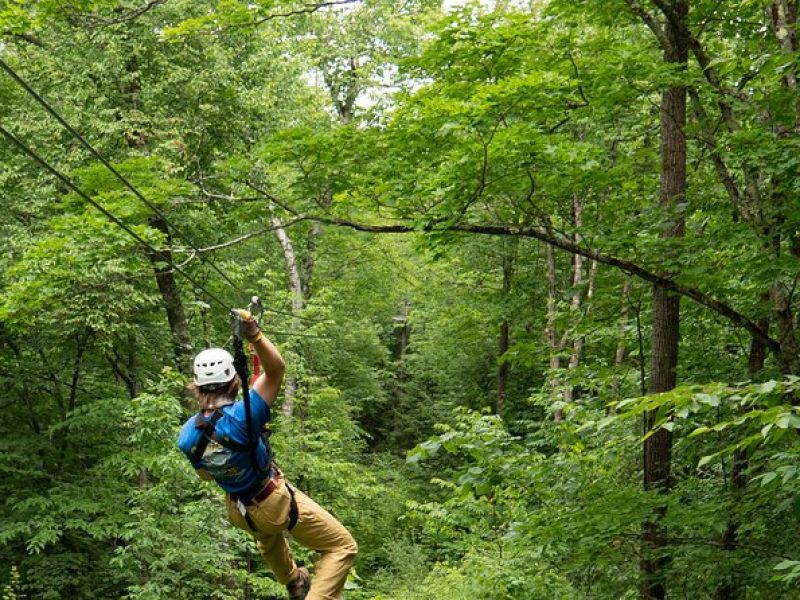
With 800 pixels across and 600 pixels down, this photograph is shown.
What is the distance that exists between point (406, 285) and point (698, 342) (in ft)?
45.5

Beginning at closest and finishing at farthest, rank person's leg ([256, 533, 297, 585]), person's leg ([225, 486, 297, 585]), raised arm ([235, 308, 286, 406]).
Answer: raised arm ([235, 308, 286, 406]) → person's leg ([225, 486, 297, 585]) → person's leg ([256, 533, 297, 585])

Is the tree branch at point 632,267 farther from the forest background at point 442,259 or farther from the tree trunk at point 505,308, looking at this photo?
the tree trunk at point 505,308

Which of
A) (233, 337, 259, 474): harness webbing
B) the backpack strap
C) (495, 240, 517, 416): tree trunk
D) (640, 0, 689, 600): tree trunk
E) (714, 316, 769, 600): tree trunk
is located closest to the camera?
(233, 337, 259, 474): harness webbing

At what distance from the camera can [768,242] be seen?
16.1 ft

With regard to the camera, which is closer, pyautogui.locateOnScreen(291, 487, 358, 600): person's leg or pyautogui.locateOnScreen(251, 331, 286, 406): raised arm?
pyautogui.locateOnScreen(251, 331, 286, 406): raised arm

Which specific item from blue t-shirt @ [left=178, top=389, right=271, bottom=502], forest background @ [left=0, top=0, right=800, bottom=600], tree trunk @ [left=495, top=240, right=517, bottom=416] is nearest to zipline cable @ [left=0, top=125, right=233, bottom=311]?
forest background @ [left=0, top=0, right=800, bottom=600]

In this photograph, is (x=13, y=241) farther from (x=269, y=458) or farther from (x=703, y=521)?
(x=703, y=521)

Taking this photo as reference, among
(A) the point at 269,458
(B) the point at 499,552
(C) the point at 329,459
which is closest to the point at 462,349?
(C) the point at 329,459

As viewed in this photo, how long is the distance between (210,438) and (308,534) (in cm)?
94

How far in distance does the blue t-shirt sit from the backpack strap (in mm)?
15

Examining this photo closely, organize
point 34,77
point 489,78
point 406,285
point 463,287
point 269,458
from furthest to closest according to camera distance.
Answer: point 406,285
point 463,287
point 34,77
point 489,78
point 269,458

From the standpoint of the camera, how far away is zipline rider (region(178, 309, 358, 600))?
155 inches

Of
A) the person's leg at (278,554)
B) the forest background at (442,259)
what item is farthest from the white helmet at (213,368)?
the person's leg at (278,554)

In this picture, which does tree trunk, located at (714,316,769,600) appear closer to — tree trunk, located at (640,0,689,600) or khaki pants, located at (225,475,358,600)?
tree trunk, located at (640,0,689,600)
